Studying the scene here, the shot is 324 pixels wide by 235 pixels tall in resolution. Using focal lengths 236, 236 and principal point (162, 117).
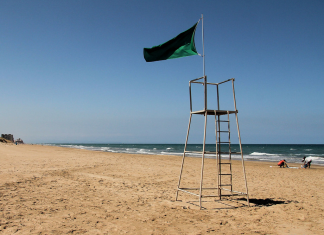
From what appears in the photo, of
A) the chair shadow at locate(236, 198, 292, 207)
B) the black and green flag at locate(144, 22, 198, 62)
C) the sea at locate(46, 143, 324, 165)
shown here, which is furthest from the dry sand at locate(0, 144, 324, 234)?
the sea at locate(46, 143, 324, 165)

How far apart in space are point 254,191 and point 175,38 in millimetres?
6597

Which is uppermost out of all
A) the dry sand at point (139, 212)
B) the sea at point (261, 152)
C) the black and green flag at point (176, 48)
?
the black and green flag at point (176, 48)

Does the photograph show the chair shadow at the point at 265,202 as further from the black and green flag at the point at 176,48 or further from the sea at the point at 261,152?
the sea at the point at 261,152

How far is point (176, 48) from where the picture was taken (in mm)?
6750

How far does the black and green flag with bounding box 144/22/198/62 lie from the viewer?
21.8ft

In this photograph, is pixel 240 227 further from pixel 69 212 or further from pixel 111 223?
pixel 69 212

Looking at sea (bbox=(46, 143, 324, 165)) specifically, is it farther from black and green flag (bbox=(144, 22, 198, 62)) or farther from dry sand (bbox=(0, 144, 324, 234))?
black and green flag (bbox=(144, 22, 198, 62))

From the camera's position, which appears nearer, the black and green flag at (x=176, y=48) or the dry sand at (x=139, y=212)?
the dry sand at (x=139, y=212)

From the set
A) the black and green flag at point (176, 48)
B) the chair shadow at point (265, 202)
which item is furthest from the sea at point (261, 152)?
the black and green flag at point (176, 48)

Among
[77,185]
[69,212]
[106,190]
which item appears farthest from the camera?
[77,185]

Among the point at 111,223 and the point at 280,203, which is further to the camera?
the point at 280,203

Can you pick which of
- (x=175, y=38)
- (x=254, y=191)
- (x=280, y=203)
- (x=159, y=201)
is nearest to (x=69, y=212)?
(x=159, y=201)

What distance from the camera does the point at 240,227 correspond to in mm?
5184

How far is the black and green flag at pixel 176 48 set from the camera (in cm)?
663
